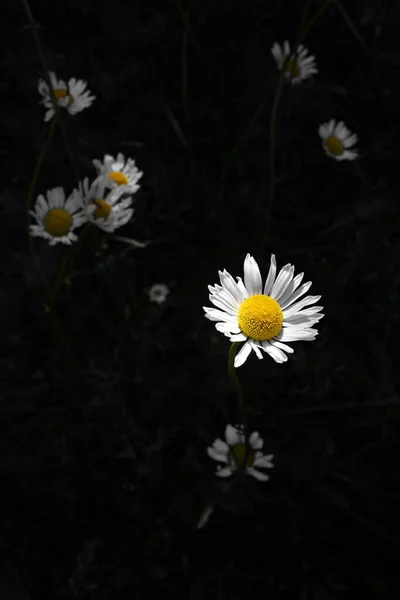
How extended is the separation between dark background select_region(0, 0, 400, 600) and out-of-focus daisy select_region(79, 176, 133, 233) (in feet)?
0.28

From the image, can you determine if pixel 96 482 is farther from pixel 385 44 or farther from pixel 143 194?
pixel 385 44

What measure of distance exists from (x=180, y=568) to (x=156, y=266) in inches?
32.3

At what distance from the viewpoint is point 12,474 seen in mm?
1484

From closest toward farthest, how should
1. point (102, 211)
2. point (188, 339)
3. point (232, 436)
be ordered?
point (102, 211)
point (232, 436)
point (188, 339)

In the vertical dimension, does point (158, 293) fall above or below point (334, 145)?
below

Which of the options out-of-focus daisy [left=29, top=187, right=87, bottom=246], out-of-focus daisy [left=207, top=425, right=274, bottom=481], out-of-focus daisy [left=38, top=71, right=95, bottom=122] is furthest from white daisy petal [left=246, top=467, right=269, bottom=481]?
out-of-focus daisy [left=38, top=71, right=95, bottom=122]

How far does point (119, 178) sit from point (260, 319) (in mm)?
688

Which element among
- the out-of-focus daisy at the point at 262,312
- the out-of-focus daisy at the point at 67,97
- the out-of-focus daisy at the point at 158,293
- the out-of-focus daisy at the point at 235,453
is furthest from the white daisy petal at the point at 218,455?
the out-of-focus daisy at the point at 67,97

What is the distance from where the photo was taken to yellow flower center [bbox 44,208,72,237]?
4.27ft


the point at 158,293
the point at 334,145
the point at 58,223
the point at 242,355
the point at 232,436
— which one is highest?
the point at 334,145

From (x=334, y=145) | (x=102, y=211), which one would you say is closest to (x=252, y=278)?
(x=102, y=211)

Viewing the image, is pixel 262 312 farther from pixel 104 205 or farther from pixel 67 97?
pixel 67 97

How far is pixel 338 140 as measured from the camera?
179 cm

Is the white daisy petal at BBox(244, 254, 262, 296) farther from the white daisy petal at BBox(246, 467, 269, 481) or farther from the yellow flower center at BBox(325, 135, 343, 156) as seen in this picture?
the yellow flower center at BBox(325, 135, 343, 156)
